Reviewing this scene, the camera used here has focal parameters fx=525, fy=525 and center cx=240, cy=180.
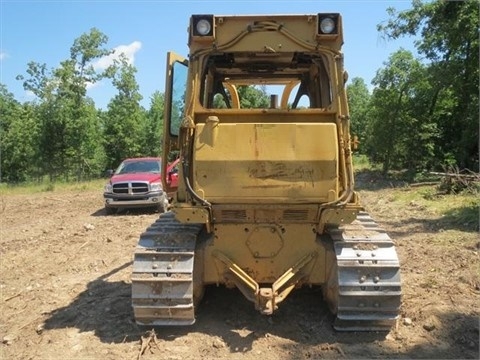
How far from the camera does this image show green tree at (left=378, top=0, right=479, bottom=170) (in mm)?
18984

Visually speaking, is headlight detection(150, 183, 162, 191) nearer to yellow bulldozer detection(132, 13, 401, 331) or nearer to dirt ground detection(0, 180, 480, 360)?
dirt ground detection(0, 180, 480, 360)

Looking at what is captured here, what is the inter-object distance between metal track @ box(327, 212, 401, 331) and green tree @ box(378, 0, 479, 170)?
53.1 ft

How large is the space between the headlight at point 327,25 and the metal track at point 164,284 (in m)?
2.33

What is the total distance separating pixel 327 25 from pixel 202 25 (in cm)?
116

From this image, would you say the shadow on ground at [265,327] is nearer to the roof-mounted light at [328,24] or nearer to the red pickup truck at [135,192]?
the roof-mounted light at [328,24]

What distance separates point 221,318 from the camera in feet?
17.3

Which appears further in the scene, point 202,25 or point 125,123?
point 125,123

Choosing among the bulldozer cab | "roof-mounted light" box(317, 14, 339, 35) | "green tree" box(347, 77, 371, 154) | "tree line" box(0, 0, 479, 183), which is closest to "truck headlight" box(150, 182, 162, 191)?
"tree line" box(0, 0, 479, 183)

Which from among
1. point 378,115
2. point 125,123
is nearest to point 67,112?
point 125,123

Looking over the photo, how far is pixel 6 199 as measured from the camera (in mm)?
22141

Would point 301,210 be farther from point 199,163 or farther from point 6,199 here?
point 6,199

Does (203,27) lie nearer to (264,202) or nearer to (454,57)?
(264,202)

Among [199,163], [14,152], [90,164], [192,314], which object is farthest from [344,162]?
[14,152]

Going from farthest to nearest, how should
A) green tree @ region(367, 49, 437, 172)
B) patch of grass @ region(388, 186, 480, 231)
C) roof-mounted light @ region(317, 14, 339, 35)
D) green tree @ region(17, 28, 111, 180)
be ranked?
green tree @ region(17, 28, 111, 180) < green tree @ region(367, 49, 437, 172) < patch of grass @ region(388, 186, 480, 231) < roof-mounted light @ region(317, 14, 339, 35)
